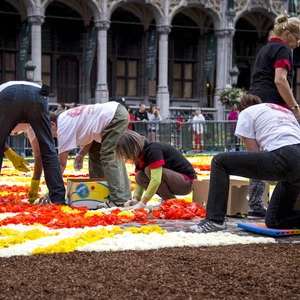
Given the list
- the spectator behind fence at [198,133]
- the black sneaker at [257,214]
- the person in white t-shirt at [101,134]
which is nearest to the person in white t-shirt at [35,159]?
the person in white t-shirt at [101,134]

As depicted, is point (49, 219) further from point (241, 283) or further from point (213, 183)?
point (241, 283)

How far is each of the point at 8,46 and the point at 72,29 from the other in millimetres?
2856

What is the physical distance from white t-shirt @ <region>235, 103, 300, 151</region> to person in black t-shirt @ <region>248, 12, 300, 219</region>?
20.6 inches

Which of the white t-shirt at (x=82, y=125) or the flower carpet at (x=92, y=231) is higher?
the white t-shirt at (x=82, y=125)

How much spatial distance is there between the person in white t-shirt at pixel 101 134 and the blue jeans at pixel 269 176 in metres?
1.90

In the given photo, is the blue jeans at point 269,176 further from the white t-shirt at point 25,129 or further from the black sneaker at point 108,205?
the white t-shirt at point 25,129

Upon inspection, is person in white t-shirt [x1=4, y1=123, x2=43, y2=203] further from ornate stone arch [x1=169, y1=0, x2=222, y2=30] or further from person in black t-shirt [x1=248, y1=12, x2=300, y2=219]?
ornate stone arch [x1=169, y1=0, x2=222, y2=30]

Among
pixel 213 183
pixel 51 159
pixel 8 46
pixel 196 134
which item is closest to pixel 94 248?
pixel 213 183

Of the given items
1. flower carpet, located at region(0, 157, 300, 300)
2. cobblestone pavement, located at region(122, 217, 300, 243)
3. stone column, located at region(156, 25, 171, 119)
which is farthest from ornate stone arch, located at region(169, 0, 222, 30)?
flower carpet, located at region(0, 157, 300, 300)

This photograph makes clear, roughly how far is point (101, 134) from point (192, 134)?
13765 millimetres

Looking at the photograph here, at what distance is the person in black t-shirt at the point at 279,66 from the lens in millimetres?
5879

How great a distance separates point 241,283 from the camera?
11.6 feet

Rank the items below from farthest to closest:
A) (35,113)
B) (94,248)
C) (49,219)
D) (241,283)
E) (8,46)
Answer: (8,46) < (35,113) < (49,219) < (94,248) < (241,283)

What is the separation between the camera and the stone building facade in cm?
2766
